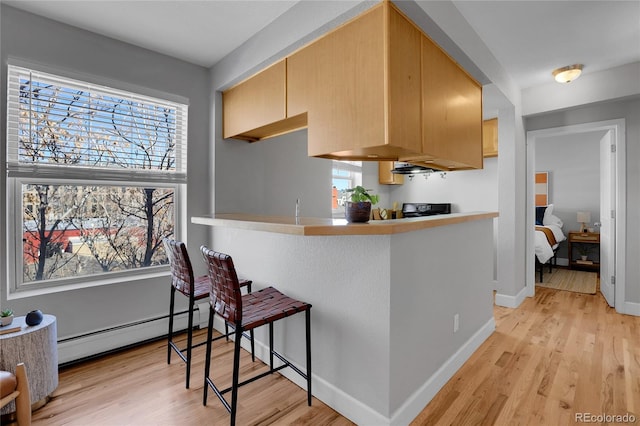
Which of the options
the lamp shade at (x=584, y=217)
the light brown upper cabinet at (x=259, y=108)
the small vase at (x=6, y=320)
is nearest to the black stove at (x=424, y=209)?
the lamp shade at (x=584, y=217)

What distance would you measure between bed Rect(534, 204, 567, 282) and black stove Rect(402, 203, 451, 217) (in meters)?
1.43

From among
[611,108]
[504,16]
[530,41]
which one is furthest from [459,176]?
[504,16]

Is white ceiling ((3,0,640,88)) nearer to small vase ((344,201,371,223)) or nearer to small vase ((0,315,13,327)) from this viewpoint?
small vase ((344,201,371,223))

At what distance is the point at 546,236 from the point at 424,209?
195cm

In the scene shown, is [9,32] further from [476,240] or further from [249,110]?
[476,240]

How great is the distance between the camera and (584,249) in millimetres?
5621

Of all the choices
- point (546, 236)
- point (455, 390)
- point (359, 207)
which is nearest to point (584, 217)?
point (546, 236)

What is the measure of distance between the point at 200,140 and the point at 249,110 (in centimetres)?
70

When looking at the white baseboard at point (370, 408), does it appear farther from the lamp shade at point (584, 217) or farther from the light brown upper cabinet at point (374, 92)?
the lamp shade at point (584, 217)

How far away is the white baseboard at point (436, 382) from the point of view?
1691 millimetres

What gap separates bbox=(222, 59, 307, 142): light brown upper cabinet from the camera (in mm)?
2337

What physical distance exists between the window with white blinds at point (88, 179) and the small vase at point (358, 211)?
1.93 m

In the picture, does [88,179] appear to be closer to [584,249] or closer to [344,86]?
[344,86]

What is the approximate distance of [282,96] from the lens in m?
2.31
